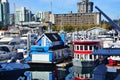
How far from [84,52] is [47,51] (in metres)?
3.31

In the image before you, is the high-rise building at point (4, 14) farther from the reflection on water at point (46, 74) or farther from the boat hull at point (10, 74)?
the boat hull at point (10, 74)

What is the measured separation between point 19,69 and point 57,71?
7051 millimetres

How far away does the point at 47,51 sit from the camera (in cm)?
2080

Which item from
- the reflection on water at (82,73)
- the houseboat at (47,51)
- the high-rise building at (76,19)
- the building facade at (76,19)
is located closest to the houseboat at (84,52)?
the reflection on water at (82,73)

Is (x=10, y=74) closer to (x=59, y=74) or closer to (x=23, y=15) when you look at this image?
(x=59, y=74)

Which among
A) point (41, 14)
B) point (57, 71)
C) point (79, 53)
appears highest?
point (41, 14)

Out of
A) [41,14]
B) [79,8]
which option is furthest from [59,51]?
[79,8]

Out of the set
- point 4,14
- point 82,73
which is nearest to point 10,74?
point 82,73

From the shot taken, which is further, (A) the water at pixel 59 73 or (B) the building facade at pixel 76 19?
(B) the building facade at pixel 76 19

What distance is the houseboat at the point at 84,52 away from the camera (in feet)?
60.0

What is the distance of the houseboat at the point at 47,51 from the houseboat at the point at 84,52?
241cm

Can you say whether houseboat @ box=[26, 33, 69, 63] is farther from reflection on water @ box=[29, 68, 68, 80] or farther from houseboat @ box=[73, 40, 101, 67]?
houseboat @ box=[73, 40, 101, 67]

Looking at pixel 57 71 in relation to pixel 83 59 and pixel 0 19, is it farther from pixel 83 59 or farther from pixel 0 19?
pixel 0 19

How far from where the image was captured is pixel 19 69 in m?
13.4
